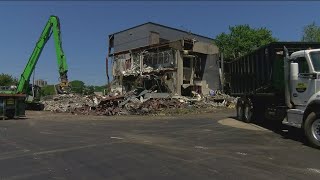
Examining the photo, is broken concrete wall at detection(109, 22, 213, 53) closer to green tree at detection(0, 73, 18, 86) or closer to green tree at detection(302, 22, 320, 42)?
green tree at detection(302, 22, 320, 42)

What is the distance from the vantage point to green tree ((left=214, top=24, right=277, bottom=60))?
177ft

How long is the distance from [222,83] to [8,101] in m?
27.9

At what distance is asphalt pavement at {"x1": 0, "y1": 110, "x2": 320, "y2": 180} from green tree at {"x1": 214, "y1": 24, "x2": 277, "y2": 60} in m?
38.2

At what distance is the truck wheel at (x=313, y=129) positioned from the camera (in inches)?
518

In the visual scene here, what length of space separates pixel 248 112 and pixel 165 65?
90.1 ft

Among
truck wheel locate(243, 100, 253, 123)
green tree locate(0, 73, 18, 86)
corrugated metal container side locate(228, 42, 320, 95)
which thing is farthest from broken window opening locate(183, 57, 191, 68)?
green tree locate(0, 73, 18, 86)

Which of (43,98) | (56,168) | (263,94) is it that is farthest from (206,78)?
(56,168)

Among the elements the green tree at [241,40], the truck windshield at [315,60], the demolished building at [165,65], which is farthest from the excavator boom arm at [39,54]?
the truck windshield at [315,60]

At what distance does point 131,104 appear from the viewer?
3591cm

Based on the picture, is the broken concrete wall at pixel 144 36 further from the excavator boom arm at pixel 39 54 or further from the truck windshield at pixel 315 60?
the truck windshield at pixel 315 60

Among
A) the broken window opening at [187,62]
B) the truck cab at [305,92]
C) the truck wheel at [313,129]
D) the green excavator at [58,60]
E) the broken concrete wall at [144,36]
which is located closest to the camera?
the truck wheel at [313,129]

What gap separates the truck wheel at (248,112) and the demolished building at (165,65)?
19.7 meters

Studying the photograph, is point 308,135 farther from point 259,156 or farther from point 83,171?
point 83,171

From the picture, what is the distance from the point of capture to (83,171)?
9469mm
